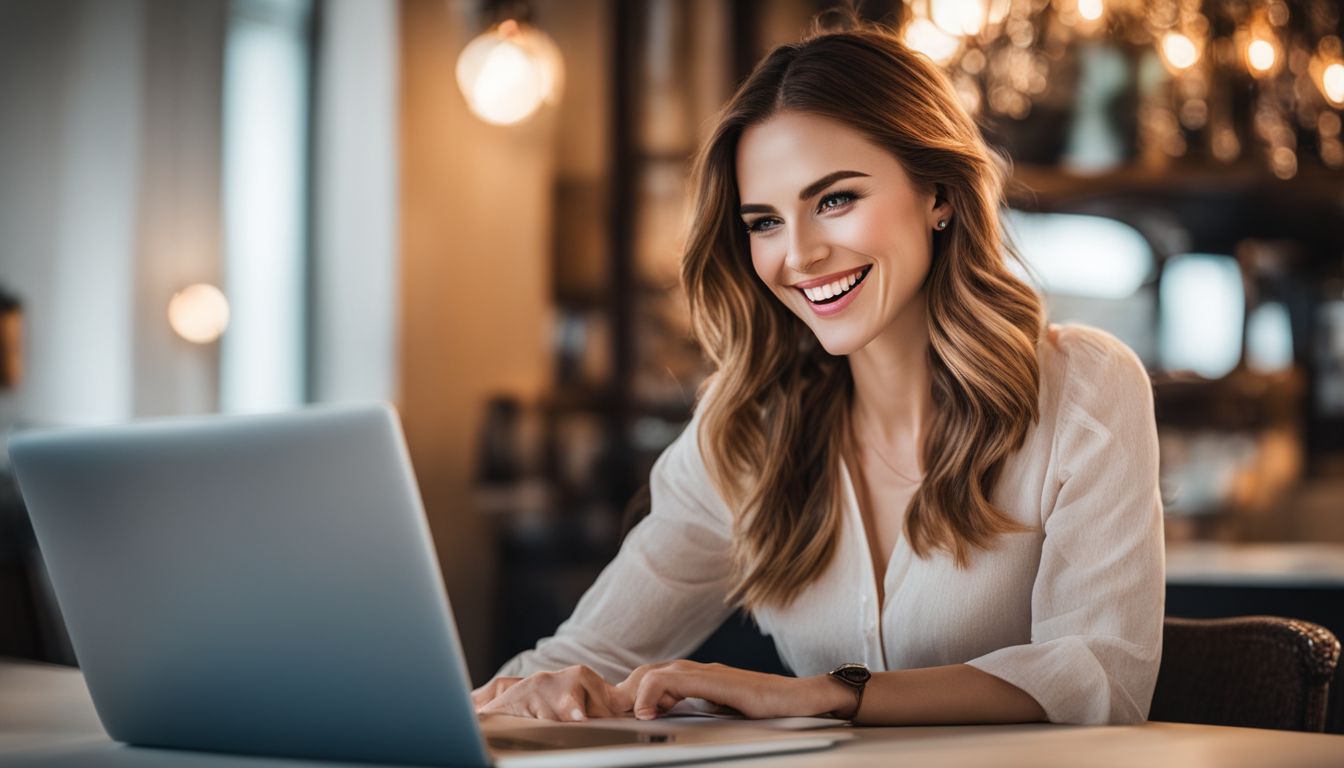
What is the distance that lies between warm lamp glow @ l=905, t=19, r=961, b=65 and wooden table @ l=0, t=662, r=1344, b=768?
2.39 m

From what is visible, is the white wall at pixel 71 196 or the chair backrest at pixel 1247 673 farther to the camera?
the white wall at pixel 71 196

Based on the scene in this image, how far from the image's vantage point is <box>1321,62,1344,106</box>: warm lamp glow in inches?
129

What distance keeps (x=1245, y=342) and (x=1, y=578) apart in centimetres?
466

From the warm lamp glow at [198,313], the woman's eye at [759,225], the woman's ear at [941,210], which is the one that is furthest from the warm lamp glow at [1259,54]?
the warm lamp glow at [198,313]

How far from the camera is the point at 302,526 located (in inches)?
33.9

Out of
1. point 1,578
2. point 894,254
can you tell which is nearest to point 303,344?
point 1,578

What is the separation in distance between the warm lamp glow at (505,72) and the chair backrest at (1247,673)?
242 centimetres

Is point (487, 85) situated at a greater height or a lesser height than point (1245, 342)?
greater

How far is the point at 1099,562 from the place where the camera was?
1.30 m

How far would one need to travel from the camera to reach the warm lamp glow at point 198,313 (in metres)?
3.16

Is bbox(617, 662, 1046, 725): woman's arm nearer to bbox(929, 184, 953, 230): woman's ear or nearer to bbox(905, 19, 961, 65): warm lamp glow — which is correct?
bbox(929, 184, 953, 230): woman's ear

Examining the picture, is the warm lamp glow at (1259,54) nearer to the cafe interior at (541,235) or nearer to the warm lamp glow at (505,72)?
the cafe interior at (541,235)

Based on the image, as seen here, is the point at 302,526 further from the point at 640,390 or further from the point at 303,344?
the point at 640,390

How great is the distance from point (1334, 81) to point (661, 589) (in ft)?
8.28
